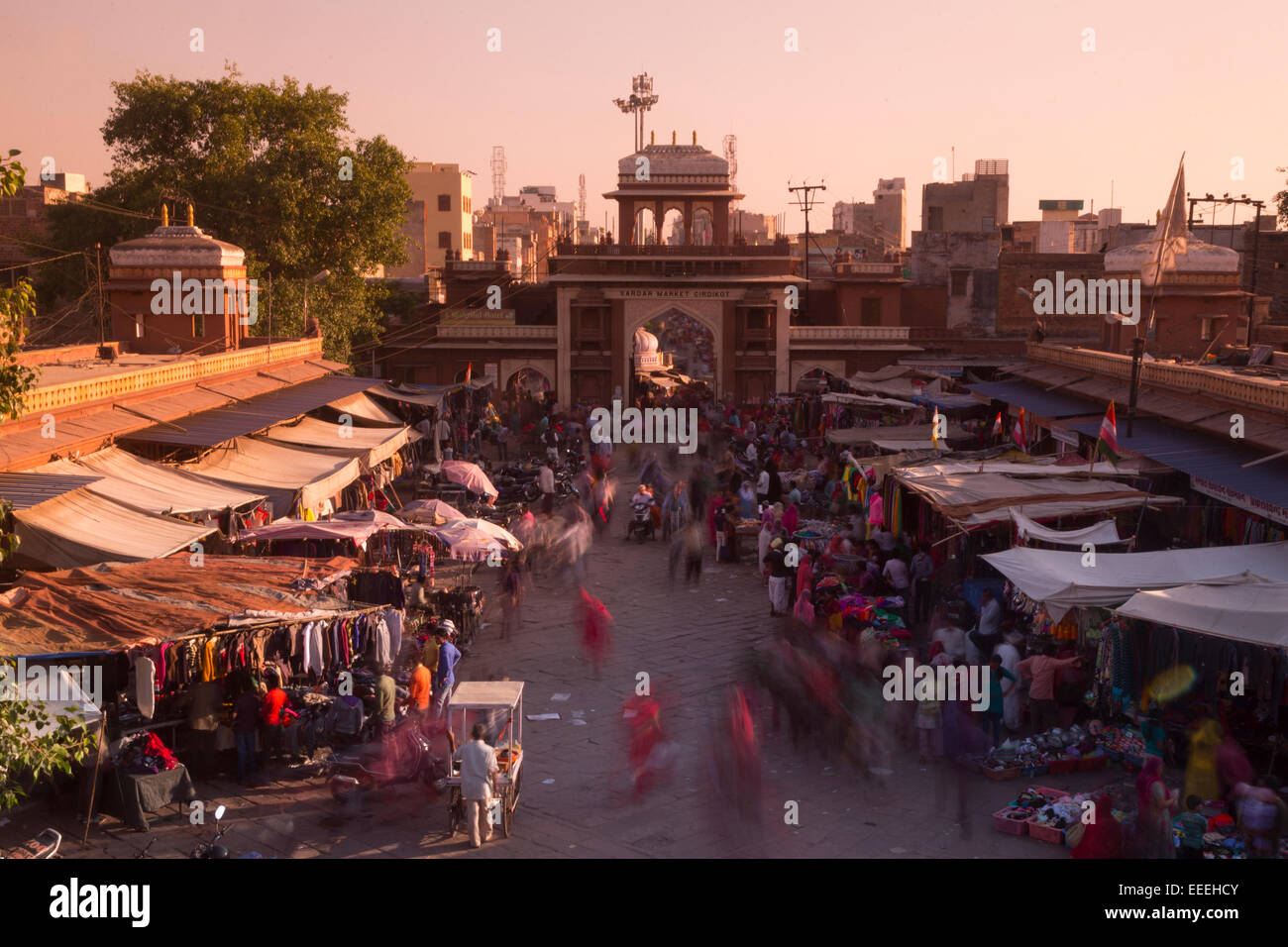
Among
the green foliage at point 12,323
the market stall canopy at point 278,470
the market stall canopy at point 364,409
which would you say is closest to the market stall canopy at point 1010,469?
the market stall canopy at point 278,470

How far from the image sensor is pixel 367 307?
37.6m

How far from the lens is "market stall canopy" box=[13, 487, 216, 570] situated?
10.6m

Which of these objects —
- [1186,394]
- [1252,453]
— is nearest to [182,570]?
[1252,453]

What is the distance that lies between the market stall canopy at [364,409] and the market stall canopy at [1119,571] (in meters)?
14.2

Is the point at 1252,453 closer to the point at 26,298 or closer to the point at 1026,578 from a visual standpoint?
the point at 1026,578

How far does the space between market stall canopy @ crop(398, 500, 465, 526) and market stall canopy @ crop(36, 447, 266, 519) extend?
6.07 ft

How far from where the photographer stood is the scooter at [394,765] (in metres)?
9.96

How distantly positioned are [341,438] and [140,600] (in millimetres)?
10375

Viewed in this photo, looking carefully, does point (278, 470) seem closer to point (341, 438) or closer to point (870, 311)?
point (341, 438)

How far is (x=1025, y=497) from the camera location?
1353 cm

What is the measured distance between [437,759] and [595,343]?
30.5 metres

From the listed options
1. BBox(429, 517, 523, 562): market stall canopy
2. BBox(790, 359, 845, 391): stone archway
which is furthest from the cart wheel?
BBox(790, 359, 845, 391): stone archway

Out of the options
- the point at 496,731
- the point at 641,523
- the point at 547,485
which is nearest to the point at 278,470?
the point at 547,485

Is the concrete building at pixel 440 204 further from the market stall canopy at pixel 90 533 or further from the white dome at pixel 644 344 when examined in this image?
the market stall canopy at pixel 90 533
